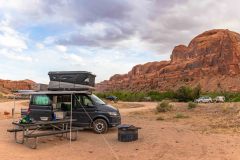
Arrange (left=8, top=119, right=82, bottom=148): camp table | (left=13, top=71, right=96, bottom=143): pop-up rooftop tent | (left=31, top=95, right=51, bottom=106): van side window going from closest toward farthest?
(left=8, top=119, right=82, bottom=148): camp table
(left=13, top=71, right=96, bottom=143): pop-up rooftop tent
(left=31, top=95, right=51, bottom=106): van side window

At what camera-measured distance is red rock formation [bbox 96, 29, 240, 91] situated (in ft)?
451

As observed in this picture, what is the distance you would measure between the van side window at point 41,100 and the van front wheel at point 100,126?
7.57 feet

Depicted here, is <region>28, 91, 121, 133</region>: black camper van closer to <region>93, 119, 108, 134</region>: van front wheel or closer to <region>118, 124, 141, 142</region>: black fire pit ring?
<region>93, 119, 108, 134</region>: van front wheel

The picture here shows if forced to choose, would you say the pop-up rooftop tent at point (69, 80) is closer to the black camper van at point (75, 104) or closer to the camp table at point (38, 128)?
the black camper van at point (75, 104)

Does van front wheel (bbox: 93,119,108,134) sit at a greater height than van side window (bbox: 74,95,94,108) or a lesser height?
lesser

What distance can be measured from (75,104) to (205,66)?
141 meters

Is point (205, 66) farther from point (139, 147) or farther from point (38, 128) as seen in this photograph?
point (139, 147)

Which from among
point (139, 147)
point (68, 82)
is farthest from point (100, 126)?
point (139, 147)

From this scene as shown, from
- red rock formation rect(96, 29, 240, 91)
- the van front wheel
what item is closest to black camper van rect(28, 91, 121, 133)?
the van front wheel

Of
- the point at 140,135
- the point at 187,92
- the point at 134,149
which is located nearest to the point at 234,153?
the point at 134,149

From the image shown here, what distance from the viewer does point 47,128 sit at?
16.7 metres

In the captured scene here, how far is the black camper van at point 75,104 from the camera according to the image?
15.5 meters

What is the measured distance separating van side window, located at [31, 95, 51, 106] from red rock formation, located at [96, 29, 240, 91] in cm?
11393

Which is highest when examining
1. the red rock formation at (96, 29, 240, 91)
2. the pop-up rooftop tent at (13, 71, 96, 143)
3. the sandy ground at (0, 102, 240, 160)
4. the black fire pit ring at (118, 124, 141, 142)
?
the red rock formation at (96, 29, 240, 91)
